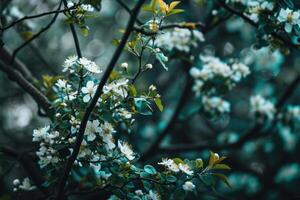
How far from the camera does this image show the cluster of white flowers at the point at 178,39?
3.56 meters

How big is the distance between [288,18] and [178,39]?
3.60ft

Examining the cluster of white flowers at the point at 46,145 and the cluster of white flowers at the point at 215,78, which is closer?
the cluster of white flowers at the point at 46,145

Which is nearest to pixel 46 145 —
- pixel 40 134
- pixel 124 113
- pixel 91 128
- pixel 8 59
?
pixel 40 134

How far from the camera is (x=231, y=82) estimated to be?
3678 millimetres

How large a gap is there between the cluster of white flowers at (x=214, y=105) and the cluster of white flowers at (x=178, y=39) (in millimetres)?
463

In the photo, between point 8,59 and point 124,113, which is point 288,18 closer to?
point 124,113

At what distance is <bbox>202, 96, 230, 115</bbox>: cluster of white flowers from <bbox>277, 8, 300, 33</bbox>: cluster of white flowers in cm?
127

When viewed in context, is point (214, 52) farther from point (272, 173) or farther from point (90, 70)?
point (90, 70)

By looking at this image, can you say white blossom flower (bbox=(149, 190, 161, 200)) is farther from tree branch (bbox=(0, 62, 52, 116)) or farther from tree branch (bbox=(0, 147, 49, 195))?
tree branch (bbox=(0, 147, 49, 195))

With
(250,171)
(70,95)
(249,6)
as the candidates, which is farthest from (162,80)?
(70,95)

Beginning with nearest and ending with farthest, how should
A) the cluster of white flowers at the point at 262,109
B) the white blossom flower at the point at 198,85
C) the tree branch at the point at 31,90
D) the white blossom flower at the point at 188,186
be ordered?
the white blossom flower at the point at 188,186 → the tree branch at the point at 31,90 → the white blossom flower at the point at 198,85 → the cluster of white flowers at the point at 262,109

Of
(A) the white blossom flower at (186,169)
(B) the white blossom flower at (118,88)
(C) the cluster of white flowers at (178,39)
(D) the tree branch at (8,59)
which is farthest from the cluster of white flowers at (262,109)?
(B) the white blossom flower at (118,88)

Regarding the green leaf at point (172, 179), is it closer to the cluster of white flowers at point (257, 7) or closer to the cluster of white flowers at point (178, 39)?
the cluster of white flowers at point (257, 7)

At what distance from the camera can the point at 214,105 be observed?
385cm
